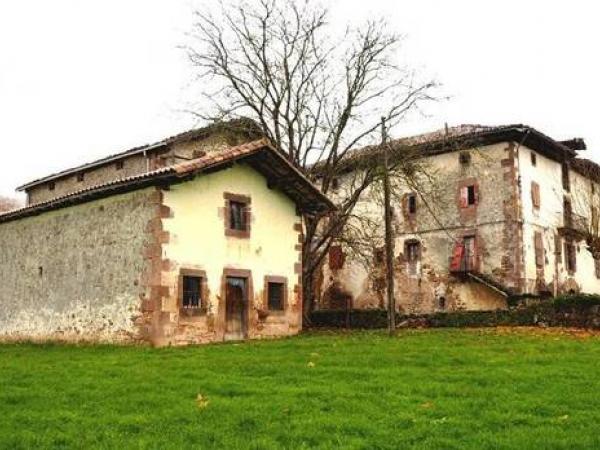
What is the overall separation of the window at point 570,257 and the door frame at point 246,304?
21.8 m

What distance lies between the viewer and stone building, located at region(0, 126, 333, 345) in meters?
19.3

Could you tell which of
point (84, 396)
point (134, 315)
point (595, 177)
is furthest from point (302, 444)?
point (595, 177)

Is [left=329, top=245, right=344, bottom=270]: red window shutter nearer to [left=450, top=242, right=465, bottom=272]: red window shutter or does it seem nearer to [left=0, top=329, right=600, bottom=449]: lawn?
[left=450, top=242, right=465, bottom=272]: red window shutter

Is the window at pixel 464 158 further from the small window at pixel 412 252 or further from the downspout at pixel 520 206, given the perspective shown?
the small window at pixel 412 252

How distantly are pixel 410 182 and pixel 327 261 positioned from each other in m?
15.8

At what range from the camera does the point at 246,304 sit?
21547 millimetres

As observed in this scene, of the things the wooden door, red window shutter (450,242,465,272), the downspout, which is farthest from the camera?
red window shutter (450,242,465,272)

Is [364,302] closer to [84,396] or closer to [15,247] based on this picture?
[15,247]

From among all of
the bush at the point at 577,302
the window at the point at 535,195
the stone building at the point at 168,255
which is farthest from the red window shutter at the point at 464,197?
the stone building at the point at 168,255

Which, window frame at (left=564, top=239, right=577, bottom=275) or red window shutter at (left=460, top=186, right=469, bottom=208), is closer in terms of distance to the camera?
red window shutter at (left=460, top=186, right=469, bottom=208)

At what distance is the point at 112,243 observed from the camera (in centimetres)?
2014

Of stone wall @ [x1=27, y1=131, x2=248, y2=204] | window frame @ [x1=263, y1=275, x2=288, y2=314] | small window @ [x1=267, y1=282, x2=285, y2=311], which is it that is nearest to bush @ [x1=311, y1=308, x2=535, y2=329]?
window frame @ [x1=263, y1=275, x2=288, y2=314]

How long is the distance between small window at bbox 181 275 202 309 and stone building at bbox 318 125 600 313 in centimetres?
1220

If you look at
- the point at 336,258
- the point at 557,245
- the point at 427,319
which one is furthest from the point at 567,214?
the point at 427,319
